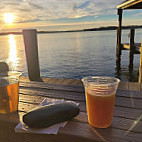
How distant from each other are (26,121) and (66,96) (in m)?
0.63

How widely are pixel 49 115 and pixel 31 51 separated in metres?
3.63

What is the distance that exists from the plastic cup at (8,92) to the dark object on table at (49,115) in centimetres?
27

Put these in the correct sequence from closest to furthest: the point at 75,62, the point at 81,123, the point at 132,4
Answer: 1. the point at 81,123
2. the point at 132,4
3. the point at 75,62

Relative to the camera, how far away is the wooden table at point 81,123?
3.39ft

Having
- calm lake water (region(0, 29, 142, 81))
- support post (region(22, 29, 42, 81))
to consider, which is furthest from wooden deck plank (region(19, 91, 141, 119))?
calm lake water (region(0, 29, 142, 81))

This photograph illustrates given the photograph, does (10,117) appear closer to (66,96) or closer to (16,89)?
(16,89)

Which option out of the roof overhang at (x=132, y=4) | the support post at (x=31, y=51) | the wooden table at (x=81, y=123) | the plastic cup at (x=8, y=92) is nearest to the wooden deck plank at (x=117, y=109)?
the wooden table at (x=81, y=123)

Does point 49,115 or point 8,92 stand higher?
point 8,92

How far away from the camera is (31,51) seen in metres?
4.48

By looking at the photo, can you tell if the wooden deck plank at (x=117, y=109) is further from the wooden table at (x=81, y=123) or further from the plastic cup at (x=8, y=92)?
the plastic cup at (x=8, y=92)

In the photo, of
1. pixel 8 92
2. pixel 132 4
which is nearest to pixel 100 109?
pixel 8 92

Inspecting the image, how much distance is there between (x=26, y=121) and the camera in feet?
3.65

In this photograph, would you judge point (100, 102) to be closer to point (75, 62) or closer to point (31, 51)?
point (31, 51)

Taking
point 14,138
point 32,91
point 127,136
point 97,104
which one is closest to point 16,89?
point 14,138
